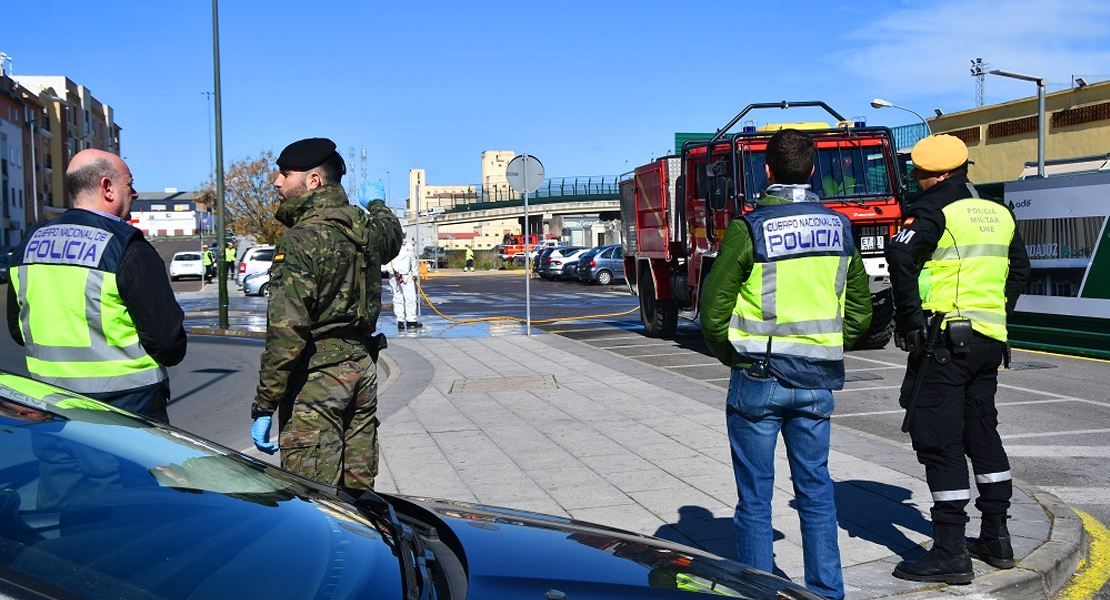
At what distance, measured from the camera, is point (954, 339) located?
4.75m

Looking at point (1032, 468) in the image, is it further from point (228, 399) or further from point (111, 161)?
point (228, 399)

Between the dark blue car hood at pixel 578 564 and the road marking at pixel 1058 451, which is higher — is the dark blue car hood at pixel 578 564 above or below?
above

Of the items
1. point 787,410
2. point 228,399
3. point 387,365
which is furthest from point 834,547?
point 387,365

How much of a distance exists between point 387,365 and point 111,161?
1018 centimetres

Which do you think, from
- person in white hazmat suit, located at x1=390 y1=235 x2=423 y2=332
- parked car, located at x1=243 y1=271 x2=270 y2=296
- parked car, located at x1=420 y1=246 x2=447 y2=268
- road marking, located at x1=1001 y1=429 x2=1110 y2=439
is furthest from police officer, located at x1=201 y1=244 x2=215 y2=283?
road marking, located at x1=1001 y1=429 x2=1110 y2=439

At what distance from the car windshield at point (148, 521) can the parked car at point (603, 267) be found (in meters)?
36.9

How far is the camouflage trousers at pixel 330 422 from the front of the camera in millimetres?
4348

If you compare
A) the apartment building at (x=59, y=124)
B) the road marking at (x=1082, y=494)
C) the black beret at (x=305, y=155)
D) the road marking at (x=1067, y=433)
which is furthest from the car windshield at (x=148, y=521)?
the apartment building at (x=59, y=124)

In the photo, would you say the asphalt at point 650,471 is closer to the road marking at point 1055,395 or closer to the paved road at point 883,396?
the paved road at point 883,396

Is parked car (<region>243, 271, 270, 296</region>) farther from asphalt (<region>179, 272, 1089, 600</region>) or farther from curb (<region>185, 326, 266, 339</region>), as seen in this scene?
asphalt (<region>179, 272, 1089, 600</region>)

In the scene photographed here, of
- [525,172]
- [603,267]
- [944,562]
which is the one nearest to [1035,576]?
[944,562]

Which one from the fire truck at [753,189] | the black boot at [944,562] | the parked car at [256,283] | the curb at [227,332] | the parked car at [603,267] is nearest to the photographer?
the black boot at [944,562]

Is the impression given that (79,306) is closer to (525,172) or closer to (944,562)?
(944,562)

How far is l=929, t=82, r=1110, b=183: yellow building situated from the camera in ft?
105
